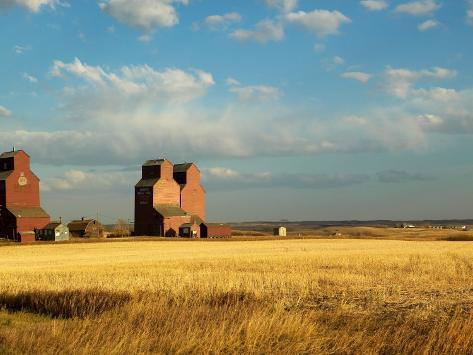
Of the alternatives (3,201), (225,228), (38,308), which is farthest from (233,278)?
(225,228)

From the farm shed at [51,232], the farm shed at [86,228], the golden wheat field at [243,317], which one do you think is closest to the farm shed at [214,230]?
the farm shed at [86,228]

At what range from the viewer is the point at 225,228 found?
107m

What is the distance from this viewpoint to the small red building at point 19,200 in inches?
3506

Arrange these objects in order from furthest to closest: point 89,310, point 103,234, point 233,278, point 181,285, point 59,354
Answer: point 103,234, point 233,278, point 181,285, point 89,310, point 59,354

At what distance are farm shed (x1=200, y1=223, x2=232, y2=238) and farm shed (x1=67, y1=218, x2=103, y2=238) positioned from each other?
1896 centimetres

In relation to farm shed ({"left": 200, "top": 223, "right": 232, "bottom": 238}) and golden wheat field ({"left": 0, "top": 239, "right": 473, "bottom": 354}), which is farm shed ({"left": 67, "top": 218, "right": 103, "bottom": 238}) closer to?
farm shed ({"left": 200, "top": 223, "right": 232, "bottom": 238})

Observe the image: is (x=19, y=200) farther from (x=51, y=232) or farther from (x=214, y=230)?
(x=214, y=230)

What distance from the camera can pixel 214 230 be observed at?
4144 inches

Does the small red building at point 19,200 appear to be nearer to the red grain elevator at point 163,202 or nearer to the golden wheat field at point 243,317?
the red grain elevator at point 163,202

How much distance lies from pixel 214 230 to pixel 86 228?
23.1m

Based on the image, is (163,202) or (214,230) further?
(214,230)

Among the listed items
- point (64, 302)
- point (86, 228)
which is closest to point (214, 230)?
point (86, 228)

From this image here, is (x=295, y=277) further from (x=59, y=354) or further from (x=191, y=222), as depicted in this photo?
(x=191, y=222)

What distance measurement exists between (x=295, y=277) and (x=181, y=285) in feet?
19.1
